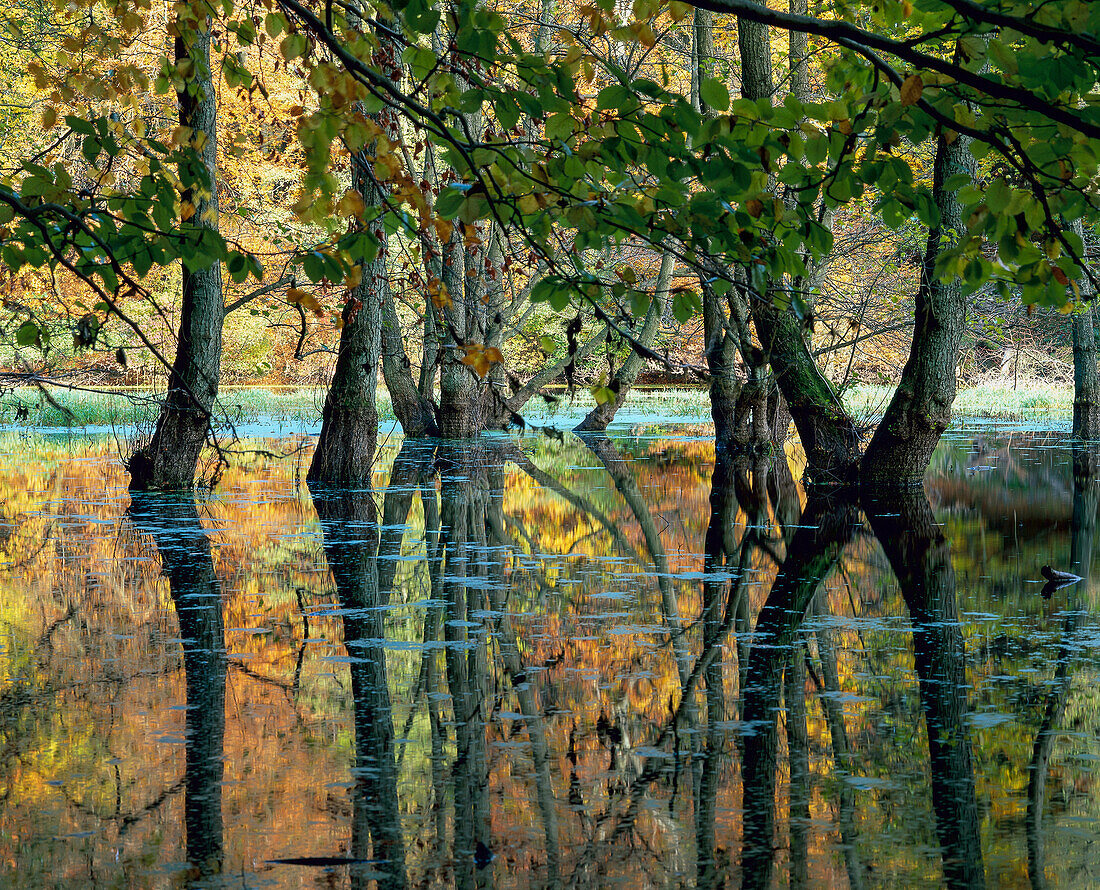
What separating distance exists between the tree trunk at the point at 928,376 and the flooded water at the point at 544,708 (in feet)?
11.2

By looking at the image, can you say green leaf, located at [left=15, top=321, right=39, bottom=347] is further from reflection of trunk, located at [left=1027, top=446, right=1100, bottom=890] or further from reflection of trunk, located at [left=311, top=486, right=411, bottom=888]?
reflection of trunk, located at [left=1027, top=446, right=1100, bottom=890]

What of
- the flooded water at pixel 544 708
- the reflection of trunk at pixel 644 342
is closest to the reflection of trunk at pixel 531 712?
the flooded water at pixel 544 708

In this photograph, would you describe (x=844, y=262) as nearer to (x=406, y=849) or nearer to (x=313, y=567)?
(x=313, y=567)

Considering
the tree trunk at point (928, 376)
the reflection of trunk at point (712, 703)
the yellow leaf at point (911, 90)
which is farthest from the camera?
the tree trunk at point (928, 376)

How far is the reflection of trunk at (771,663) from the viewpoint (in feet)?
12.3

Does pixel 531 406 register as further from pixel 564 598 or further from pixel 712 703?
pixel 712 703

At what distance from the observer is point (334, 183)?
158 inches

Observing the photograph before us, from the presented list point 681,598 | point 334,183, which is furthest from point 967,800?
point 681,598

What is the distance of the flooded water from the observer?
3629 mm

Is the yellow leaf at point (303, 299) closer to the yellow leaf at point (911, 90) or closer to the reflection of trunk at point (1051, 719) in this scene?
→ the yellow leaf at point (911, 90)

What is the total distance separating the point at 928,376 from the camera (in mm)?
14383

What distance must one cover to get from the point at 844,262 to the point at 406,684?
25.9 metres

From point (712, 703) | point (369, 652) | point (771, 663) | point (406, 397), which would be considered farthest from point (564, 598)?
point (406, 397)

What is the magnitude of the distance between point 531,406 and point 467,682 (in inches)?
1298
